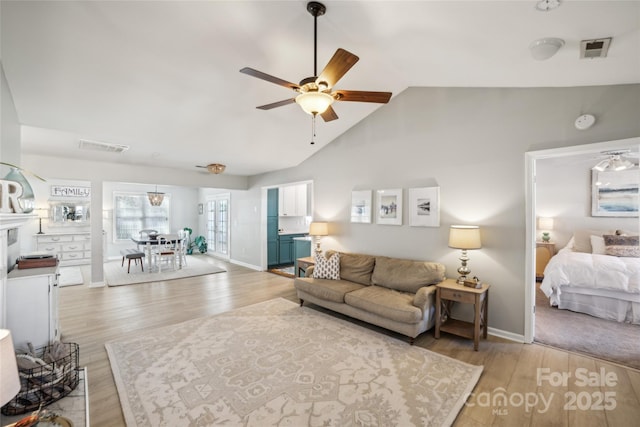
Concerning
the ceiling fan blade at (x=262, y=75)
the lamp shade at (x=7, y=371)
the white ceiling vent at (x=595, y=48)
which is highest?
the white ceiling vent at (x=595, y=48)

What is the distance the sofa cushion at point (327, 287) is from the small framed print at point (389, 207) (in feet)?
3.72

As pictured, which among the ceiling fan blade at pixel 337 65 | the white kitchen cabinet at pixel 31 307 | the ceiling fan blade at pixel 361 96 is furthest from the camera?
the white kitchen cabinet at pixel 31 307

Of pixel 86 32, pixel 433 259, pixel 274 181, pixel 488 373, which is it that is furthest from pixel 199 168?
pixel 488 373

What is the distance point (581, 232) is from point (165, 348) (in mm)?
7431

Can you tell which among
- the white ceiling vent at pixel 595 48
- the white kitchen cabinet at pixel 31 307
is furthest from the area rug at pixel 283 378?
the white ceiling vent at pixel 595 48

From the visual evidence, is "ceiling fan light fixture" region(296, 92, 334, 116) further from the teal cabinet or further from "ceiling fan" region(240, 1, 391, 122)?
the teal cabinet

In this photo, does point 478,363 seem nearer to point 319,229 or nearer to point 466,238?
point 466,238

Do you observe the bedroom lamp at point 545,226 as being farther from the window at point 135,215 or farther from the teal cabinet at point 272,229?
the window at point 135,215

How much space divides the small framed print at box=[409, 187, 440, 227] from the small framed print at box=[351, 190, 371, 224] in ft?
2.54

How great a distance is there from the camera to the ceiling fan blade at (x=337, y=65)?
1.89 meters

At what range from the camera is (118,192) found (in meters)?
8.82

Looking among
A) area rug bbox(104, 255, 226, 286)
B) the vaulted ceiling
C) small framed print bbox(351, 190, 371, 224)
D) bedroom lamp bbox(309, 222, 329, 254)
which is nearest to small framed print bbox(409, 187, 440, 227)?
small framed print bbox(351, 190, 371, 224)

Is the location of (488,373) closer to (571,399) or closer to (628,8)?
(571,399)

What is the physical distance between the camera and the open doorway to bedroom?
308cm
